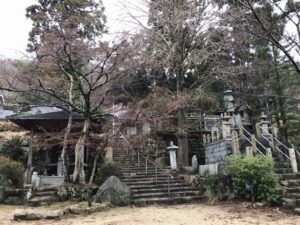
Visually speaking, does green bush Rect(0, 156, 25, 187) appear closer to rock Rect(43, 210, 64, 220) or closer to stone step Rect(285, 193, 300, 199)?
rock Rect(43, 210, 64, 220)

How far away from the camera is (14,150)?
17.4 m

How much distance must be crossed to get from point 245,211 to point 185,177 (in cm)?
520

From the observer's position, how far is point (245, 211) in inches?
353

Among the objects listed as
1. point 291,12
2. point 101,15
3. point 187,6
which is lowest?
point 291,12

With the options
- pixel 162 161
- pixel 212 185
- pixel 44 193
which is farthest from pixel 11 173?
pixel 212 185

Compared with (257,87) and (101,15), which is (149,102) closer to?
(257,87)

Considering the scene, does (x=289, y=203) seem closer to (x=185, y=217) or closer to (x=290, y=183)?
(x=290, y=183)

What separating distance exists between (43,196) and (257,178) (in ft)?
26.7

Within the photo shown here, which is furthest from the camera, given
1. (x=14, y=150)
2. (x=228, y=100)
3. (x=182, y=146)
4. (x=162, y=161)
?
(x=162, y=161)

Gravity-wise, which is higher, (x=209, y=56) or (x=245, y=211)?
(x=209, y=56)

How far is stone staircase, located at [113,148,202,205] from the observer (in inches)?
464

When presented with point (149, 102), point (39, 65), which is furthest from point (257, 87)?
point (39, 65)

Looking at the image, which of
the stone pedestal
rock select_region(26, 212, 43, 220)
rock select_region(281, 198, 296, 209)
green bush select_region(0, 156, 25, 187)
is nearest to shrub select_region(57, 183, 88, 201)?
rock select_region(26, 212, 43, 220)

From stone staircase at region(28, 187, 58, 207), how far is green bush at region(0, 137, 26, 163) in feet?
17.0
